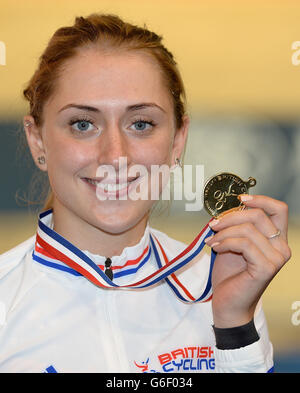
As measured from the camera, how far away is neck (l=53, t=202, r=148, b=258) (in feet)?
5.87

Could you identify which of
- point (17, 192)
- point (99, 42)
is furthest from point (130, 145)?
point (17, 192)

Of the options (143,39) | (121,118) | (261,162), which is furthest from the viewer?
(261,162)

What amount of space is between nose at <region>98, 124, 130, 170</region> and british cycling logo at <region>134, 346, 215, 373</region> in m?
0.60

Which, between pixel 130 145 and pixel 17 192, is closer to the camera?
pixel 130 145

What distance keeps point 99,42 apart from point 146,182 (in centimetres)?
46

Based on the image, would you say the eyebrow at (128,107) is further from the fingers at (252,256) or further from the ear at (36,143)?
the fingers at (252,256)

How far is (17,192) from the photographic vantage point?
8.87ft

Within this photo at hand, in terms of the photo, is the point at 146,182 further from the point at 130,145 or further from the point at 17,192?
the point at 17,192

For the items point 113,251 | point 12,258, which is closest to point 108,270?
point 113,251

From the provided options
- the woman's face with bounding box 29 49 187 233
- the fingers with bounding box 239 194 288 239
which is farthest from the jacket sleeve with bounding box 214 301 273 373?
the woman's face with bounding box 29 49 187 233

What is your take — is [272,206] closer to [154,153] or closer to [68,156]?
[154,153]

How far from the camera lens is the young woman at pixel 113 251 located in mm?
1636

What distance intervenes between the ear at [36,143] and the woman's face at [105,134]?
0.17 ft

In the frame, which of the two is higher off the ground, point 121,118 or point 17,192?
point 121,118
